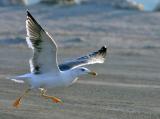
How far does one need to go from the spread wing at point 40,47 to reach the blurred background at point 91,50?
2.85 feet

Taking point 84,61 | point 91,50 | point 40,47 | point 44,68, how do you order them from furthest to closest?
point 91,50 → point 84,61 → point 44,68 → point 40,47

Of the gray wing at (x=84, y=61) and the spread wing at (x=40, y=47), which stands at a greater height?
the spread wing at (x=40, y=47)

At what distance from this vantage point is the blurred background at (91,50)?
17312mm

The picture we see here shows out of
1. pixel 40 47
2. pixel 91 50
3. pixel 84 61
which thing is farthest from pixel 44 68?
pixel 91 50

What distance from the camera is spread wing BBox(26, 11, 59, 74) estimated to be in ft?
52.3

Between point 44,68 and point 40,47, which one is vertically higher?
point 40,47

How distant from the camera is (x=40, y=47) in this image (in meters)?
16.3

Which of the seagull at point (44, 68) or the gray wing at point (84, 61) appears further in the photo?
the gray wing at point (84, 61)

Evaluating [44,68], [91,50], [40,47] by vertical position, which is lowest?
[91,50]

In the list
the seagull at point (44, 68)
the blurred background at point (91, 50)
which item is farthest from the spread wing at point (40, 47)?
the blurred background at point (91, 50)

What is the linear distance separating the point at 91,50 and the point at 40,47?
18.3 metres

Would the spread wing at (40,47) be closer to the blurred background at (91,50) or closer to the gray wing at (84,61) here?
the gray wing at (84,61)

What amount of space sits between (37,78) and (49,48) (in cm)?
91

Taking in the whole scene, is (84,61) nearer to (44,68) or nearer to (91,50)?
(44,68)
